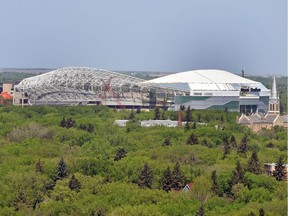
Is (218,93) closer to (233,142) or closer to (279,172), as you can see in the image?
(233,142)

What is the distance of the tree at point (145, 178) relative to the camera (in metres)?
49.2

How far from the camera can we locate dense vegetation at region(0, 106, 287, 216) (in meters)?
41.6

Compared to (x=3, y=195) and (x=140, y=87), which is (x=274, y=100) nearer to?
(x=140, y=87)

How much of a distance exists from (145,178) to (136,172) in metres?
2.65

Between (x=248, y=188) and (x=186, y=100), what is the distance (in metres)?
64.0

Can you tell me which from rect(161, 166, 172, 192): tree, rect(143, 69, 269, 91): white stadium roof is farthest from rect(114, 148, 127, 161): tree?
rect(143, 69, 269, 91): white stadium roof

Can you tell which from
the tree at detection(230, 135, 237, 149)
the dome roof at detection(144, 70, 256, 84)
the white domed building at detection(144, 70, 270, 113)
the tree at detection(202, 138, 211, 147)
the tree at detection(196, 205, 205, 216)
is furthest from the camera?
the dome roof at detection(144, 70, 256, 84)

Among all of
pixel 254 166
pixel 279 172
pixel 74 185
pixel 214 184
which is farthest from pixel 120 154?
pixel 74 185

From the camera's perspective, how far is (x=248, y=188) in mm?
47562

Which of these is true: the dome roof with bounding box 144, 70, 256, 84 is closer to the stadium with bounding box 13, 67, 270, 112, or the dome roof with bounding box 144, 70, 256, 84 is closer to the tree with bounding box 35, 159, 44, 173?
the stadium with bounding box 13, 67, 270, 112

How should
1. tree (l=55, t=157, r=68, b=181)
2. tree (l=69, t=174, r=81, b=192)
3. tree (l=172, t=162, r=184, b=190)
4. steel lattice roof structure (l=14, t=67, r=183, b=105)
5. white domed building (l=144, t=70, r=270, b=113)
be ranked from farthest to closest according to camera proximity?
steel lattice roof structure (l=14, t=67, r=183, b=105) < white domed building (l=144, t=70, r=270, b=113) < tree (l=55, t=157, r=68, b=181) < tree (l=172, t=162, r=184, b=190) < tree (l=69, t=174, r=81, b=192)

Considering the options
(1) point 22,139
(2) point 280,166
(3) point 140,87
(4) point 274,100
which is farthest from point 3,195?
(3) point 140,87

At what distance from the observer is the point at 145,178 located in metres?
49.4

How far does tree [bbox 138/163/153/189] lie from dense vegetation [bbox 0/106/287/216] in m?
0.06
